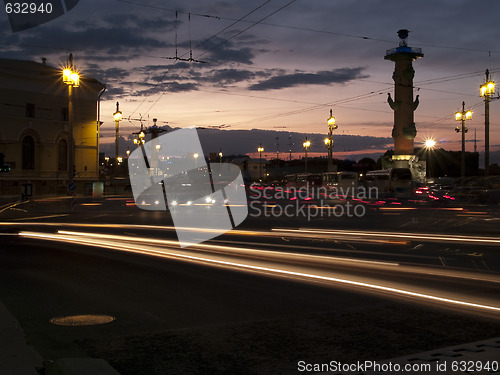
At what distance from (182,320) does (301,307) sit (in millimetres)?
1775

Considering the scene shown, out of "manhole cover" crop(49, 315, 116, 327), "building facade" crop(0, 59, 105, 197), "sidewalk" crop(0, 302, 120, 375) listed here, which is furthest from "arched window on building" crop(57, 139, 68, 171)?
"sidewalk" crop(0, 302, 120, 375)

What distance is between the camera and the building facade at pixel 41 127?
54.9 metres

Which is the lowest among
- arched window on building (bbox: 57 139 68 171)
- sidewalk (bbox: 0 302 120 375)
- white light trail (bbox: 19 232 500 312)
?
white light trail (bbox: 19 232 500 312)

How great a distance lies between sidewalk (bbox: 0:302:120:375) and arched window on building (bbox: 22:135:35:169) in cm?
5500

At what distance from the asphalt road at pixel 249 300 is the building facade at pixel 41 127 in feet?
141

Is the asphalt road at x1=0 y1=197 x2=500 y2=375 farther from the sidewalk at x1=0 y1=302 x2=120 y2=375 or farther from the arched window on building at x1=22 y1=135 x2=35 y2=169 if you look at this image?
the arched window on building at x1=22 y1=135 x2=35 y2=169

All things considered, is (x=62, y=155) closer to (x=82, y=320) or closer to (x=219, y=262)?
(x=219, y=262)

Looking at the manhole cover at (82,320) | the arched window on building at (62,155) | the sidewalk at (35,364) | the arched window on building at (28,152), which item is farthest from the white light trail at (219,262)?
the arched window on building at (62,155)

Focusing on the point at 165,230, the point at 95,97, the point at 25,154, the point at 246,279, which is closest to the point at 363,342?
the point at 246,279

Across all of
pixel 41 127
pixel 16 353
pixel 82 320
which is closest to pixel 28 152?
pixel 41 127

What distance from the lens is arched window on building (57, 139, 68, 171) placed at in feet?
196

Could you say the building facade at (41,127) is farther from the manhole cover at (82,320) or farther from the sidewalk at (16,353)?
the sidewalk at (16,353)

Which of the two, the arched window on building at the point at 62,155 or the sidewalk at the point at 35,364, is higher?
the arched window on building at the point at 62,155

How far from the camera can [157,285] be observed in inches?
389
